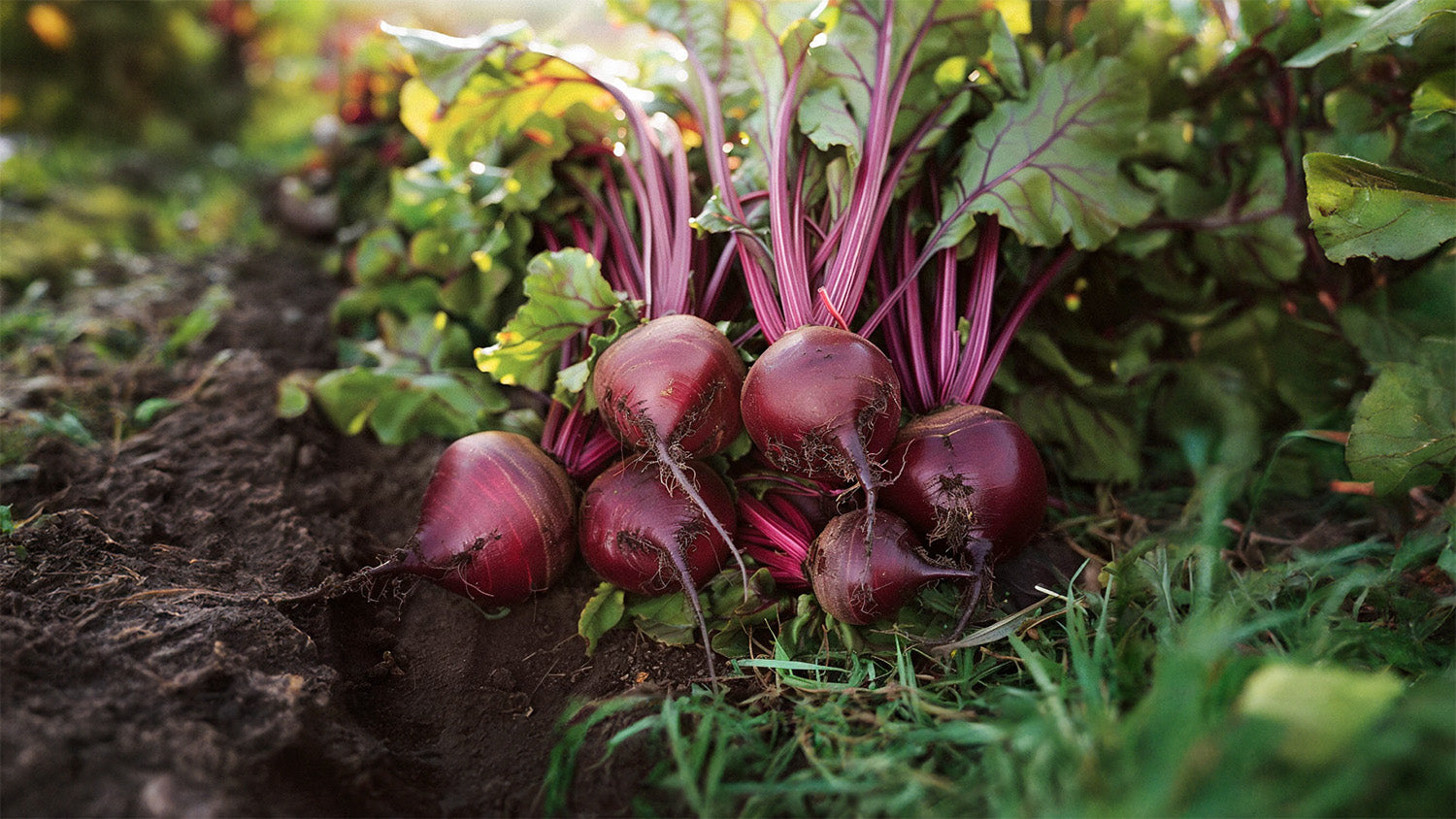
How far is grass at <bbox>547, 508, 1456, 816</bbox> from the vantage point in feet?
4.18

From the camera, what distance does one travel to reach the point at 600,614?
2264mm

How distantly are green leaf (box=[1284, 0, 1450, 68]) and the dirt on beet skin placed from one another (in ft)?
8.28

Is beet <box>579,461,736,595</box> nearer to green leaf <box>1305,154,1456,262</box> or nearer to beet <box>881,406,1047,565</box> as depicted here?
beet <box>881,406,1047,565</box>

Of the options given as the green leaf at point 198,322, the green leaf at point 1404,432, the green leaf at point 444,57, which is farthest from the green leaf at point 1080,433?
the green leaf at point 198,322

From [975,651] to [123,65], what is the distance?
6.14 metres

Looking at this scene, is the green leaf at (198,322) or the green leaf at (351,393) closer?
the green leaf at (351,393)

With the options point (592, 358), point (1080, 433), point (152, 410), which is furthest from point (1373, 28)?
point (152, 410)

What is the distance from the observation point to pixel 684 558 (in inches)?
85.7

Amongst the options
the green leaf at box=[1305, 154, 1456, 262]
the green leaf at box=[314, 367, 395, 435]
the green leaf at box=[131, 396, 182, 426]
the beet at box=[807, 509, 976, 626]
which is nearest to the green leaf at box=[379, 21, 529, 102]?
the green leaf at box=[314, 367, 395, 435]

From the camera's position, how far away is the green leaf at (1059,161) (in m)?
2.54

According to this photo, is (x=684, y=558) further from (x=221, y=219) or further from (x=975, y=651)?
(x=221, y=219)

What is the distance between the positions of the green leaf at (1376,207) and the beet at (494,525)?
2.23 metres

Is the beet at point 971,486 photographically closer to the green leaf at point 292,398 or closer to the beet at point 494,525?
the beet at point 494,525

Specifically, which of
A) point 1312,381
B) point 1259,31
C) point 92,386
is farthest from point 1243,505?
point 92,386
